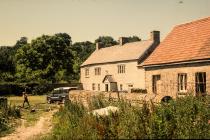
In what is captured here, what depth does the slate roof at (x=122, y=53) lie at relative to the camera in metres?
52.6

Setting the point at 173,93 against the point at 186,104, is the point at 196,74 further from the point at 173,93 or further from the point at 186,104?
the point at 186,104

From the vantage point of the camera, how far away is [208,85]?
24.0m

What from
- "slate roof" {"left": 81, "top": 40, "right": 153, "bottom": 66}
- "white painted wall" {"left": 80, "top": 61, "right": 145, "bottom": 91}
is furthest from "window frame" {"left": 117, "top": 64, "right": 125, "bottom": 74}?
"slate roof" {"left": 81, "top": 40, "right": 153, "bottom": 66}

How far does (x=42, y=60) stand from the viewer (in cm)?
7106

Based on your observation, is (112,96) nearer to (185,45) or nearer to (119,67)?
(185,45)

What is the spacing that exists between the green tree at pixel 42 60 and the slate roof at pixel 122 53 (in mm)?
12312

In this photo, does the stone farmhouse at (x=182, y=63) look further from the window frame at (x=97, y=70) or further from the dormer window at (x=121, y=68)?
the window frame at (x=97, y=70)

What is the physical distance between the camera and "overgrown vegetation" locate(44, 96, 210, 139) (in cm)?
1041

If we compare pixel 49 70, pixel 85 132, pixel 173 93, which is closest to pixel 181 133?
pixel 85 132

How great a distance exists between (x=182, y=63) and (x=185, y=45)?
2209mm

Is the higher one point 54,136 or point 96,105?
point 96,105

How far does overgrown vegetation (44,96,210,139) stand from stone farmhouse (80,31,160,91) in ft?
117

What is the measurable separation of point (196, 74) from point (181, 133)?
52.6ft

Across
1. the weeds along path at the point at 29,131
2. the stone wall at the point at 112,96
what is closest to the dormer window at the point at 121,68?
the stone wall at the point at 112,96
